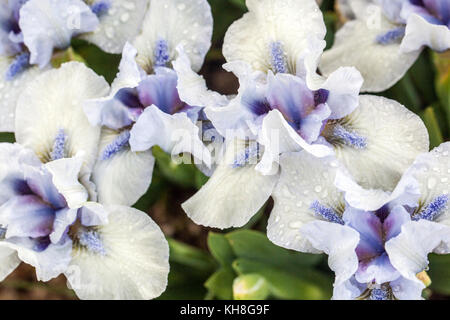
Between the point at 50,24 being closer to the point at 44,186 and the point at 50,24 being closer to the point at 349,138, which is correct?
the point at 44,186

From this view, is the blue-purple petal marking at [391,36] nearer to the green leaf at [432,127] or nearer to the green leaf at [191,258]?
the green leaf at [432,127]

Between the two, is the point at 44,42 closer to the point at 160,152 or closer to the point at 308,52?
the point at 160,152

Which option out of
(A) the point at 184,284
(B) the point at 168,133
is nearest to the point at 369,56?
(B) the point at 168,133

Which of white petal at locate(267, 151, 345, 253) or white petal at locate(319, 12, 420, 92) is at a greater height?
white petal at locate(319, 12, 420, 92)

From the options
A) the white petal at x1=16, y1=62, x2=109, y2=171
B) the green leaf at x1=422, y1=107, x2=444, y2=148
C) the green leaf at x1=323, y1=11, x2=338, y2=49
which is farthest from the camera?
the green leaf at x1=323, y1=11, x2=338, y2=49

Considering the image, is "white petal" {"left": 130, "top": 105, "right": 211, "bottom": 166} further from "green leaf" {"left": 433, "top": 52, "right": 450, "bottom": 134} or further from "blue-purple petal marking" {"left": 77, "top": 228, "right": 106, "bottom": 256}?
"green leaf" {"left": 433, "top": 52, "right": 450, "bottom": 134}

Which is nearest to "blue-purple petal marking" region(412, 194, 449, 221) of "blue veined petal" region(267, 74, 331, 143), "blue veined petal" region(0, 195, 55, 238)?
"blue veined petal" region(267, 74, 331, 143)
